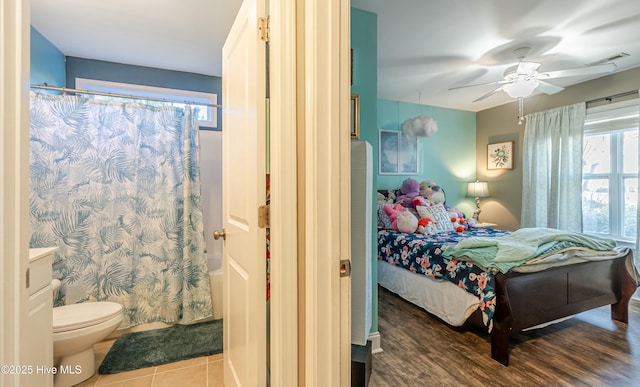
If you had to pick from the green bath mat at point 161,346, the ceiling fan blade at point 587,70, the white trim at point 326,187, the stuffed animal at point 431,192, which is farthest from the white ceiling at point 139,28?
the stuffed animal at point 431,192

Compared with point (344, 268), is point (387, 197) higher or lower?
higher

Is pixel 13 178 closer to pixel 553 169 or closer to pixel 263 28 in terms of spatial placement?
pixel 263 28

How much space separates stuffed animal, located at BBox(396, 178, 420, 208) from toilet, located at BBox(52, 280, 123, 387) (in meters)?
3.21

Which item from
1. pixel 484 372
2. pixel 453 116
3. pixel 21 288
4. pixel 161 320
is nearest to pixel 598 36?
pixel 453 116

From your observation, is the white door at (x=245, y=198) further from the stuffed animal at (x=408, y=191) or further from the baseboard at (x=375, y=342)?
the stuffed animal at (x=408, y=191)

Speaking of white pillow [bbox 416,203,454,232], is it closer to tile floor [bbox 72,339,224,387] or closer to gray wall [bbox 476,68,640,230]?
gray wall [bbox 476,68,640,230]

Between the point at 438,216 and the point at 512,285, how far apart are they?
158cm

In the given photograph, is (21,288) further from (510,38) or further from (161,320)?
(510,38)

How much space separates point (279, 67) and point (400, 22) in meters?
1.69

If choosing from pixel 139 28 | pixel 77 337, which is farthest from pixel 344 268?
pixel 139 28

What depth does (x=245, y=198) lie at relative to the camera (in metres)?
1.16

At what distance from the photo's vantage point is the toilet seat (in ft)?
5.07

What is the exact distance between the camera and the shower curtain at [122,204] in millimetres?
2000

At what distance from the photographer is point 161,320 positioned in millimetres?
2305
